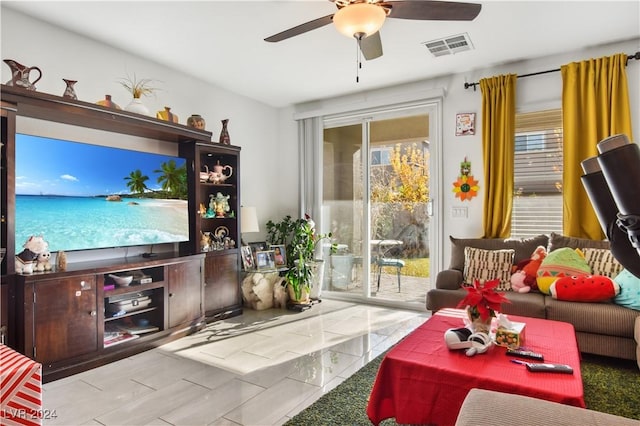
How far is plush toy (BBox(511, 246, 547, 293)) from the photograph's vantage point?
323 cm

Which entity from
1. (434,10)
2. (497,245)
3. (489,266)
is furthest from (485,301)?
(497,245)

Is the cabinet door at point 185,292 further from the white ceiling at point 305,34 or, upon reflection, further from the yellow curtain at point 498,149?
the yellow curtain at point 498,149

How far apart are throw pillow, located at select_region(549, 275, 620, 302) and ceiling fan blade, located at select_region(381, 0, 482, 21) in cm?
210

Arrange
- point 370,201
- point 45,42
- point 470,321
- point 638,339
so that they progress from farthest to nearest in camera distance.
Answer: point 370,201 < point 45,42 < point 638,339 < point 470,321

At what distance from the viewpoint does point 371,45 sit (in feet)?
8.25

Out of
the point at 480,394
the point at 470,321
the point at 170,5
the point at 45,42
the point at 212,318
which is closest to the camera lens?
the point at 480,394

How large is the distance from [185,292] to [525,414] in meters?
3.02

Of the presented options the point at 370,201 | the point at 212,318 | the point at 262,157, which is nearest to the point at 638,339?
the point at 370,201

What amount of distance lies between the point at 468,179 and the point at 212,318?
3.09 meters

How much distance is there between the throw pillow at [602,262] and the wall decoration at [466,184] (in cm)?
121

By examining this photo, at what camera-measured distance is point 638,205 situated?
0.56 metres

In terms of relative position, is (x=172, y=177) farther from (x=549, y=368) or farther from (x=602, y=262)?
(x=602, y=262)

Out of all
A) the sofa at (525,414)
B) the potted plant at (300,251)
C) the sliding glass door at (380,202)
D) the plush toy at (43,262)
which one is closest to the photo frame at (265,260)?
the potted plant at (300,251)

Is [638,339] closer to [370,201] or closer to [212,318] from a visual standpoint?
[370,201]
